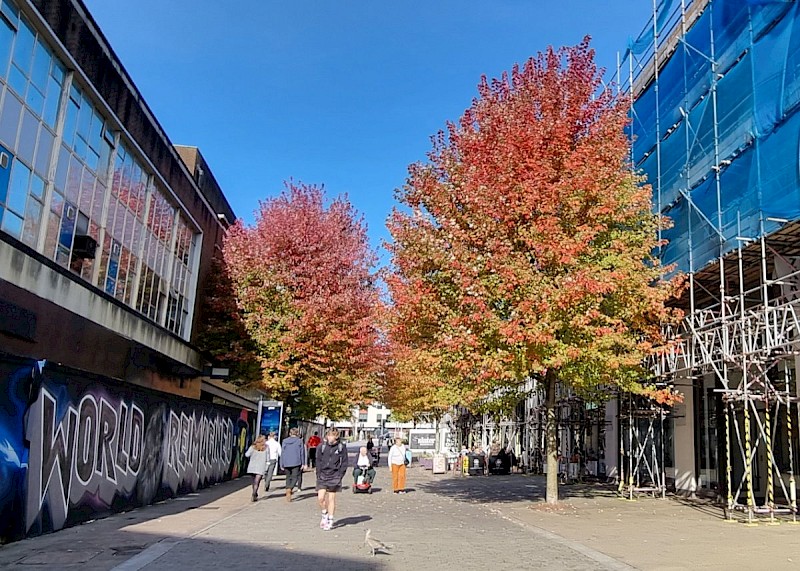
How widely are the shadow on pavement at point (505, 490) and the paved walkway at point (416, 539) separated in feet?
6.82

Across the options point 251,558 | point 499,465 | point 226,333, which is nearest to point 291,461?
point 251,558

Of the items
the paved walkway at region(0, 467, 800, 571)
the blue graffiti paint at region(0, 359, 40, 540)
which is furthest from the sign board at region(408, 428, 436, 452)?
the blue graffiti paint at region(0, 359, 40, 540)

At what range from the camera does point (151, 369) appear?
71.3 feet

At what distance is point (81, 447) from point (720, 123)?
48.5 feet

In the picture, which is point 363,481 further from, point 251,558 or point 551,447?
point 251,558

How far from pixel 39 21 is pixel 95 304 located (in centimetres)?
686

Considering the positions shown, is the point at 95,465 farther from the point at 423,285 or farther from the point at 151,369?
the point at 151,369

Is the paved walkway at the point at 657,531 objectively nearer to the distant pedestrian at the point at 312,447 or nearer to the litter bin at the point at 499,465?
the distant pedestrian at the point at 312,447

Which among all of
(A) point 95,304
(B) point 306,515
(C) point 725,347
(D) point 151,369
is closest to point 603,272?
(C) point 725,347

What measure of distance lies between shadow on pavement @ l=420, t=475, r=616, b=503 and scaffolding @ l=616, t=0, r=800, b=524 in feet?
6.37

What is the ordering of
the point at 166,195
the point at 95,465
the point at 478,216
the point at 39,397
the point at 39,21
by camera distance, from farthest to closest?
1. the point at 166,195
2. the point at 478,216
3. the point at 39,21
4. the point at 95,465
5. the point at 39,397

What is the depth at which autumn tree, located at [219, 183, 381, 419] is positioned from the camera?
25.0m

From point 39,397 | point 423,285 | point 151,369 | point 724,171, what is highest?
point 724,171

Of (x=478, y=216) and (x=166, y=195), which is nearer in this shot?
(x=478, y=216)
